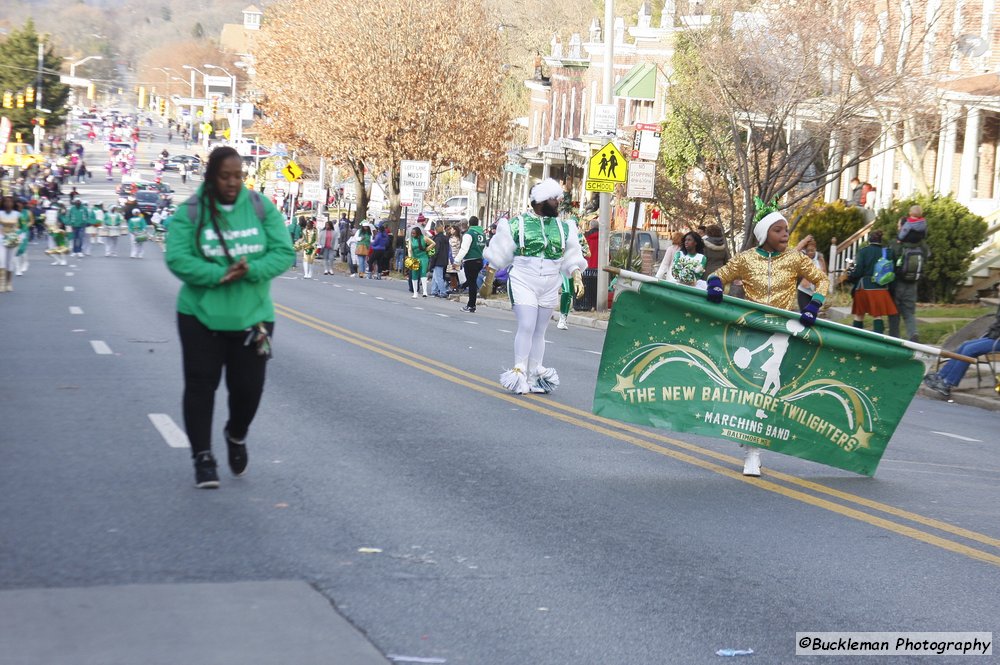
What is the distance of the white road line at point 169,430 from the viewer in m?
10.0

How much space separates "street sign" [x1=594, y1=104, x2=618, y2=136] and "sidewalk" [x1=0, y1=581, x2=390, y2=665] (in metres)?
24.1

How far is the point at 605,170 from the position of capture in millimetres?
29469

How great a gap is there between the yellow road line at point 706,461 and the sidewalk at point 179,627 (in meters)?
3.74

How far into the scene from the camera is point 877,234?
72.6 ft

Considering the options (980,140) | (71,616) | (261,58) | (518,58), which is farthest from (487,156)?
(71,616)

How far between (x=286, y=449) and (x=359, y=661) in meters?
4.87

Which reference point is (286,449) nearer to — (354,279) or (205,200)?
(205,200)

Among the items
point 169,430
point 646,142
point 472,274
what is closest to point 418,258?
point 472,274

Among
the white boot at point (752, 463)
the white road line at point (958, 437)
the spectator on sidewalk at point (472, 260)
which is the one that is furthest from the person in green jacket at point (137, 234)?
the white boot at point (752, 463)

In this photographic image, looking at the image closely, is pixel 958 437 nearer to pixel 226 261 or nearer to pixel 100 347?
pixel 226 261

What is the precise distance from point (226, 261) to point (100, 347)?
9686 mm

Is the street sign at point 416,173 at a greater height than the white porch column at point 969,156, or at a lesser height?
lesser

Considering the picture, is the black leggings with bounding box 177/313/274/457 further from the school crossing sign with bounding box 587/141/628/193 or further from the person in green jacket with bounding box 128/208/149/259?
the person in green jacket with bounding box 128/208/149/259

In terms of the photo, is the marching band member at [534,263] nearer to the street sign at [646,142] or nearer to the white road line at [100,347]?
the white road line at [100,347]
